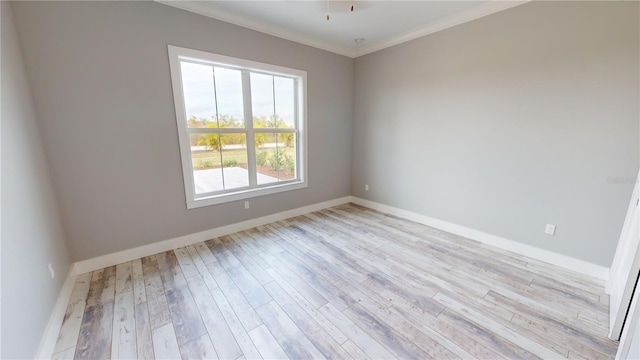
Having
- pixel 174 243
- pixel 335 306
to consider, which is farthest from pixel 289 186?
pixel 335 306

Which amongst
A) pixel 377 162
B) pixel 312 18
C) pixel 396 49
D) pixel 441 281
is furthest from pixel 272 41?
pixel 441 281

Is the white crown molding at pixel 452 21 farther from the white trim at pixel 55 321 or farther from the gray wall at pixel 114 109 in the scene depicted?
the white trim at pixel 55 321

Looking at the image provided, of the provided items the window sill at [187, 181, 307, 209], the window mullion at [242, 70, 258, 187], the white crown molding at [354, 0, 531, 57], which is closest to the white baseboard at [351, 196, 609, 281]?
the window sill at [187, 181, 307, 209]

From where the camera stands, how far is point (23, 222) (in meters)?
1.48

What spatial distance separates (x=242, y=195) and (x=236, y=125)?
92 cm

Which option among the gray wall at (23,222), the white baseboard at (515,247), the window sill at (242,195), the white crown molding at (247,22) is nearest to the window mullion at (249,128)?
the window sill at (242,195)

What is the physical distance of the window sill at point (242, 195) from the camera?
283cm

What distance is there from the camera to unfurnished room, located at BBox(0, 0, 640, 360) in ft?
5.08

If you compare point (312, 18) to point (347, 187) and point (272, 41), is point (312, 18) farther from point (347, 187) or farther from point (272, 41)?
point (347, 187)

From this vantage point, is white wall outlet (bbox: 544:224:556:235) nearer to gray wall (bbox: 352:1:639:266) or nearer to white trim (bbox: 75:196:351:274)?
gray wall (bbox: 352:1:639:266)

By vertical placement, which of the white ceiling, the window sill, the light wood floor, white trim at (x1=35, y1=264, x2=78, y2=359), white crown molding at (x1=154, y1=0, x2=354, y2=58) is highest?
the white ceiling

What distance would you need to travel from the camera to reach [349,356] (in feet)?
4.67

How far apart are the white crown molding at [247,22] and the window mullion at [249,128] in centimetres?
54

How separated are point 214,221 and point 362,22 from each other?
10.1ft
